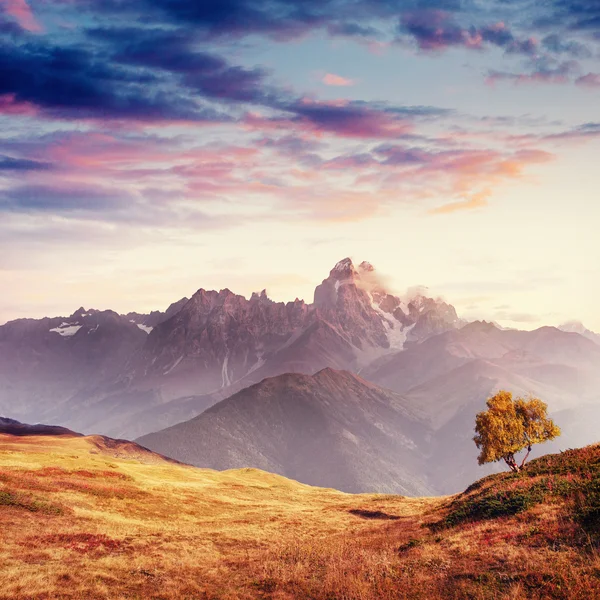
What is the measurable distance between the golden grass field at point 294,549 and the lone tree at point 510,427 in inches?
747

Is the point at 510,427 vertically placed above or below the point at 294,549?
above

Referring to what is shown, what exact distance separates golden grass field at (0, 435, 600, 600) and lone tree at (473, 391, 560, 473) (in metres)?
19.0

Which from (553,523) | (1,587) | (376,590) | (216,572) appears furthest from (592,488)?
(1,587)

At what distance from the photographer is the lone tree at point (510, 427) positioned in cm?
6400

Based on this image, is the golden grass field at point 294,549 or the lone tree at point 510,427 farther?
the lone tree at point 510,427

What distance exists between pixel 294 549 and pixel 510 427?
40.5 metres

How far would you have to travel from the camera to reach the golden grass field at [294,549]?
22.1 m

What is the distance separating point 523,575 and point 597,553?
3396 mm

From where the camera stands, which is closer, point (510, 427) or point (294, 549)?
point (294, 549)

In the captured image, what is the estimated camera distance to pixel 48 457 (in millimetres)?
77438

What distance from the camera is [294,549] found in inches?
1398

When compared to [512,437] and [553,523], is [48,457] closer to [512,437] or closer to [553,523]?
[512,437]

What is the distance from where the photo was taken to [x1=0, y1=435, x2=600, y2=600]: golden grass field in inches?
869

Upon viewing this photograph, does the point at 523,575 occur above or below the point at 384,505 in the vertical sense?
above
